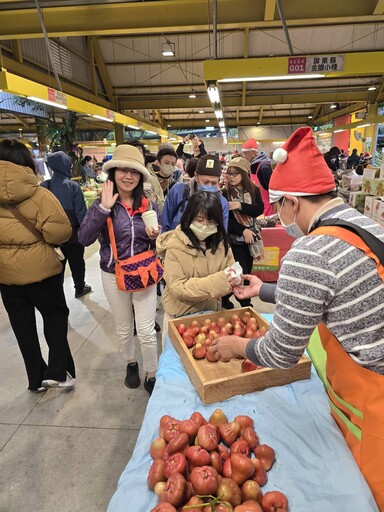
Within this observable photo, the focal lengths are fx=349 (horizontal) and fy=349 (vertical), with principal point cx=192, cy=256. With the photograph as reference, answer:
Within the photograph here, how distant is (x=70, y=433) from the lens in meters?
2.50

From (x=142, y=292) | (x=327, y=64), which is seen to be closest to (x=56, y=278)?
(x=142, y=292)

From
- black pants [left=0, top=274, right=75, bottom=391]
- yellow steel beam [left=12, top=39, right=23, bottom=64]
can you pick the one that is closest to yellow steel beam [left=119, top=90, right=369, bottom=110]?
yellow steel beam [left=12, top=39, right=23, bottom=64]

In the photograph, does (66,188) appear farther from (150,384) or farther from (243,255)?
(150,384)

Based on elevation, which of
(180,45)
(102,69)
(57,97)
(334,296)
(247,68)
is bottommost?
(334,296)

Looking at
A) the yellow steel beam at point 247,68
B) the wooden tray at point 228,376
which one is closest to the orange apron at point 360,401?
the wooden tray at point 228,376

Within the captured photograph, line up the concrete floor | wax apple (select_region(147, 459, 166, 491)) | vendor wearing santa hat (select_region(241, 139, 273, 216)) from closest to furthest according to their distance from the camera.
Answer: wax apple (select_region(147, 459, 166, 491)) < the concrete floor < vendor wearing santa hat (select_region(241, 139, 273, 216))

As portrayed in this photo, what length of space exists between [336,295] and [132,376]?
7.51 ft

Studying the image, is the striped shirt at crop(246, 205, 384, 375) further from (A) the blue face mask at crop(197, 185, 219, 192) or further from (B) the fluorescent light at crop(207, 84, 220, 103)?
(B) the fluorescent light at crop(207, 84, 220, 103)

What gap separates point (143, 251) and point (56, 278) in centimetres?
72

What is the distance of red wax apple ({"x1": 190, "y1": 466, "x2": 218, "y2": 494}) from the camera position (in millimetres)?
1157

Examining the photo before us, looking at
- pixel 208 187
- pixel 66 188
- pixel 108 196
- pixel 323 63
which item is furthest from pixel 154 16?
pixel 108 196

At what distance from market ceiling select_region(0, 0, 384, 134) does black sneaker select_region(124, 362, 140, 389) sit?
4981mm

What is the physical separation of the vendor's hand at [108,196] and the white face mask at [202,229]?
1.85ft

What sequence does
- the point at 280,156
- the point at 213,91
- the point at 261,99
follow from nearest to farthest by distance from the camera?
1. the point at 280,156
2. the point at 213,91
3. the point at 261,99
